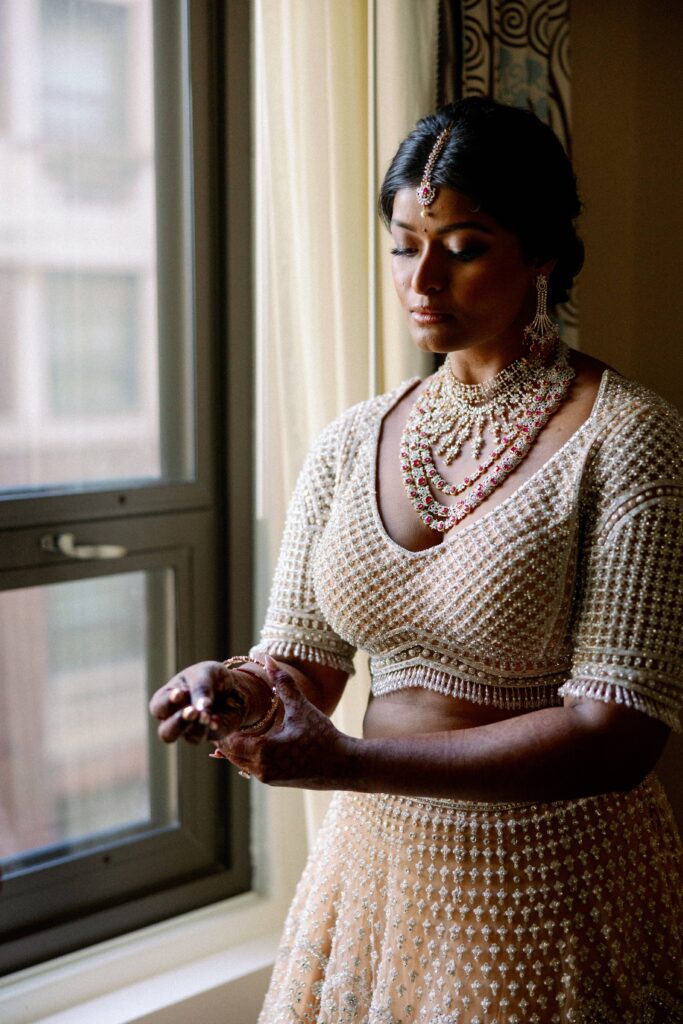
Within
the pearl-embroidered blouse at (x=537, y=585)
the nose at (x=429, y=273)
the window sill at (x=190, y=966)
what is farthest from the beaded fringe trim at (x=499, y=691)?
the window sill at (x=190, y=966)

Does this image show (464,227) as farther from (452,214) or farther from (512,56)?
(512,56)

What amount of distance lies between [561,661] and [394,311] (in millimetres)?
739

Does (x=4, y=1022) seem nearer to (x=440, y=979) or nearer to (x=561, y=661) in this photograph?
(x=440, y=979)

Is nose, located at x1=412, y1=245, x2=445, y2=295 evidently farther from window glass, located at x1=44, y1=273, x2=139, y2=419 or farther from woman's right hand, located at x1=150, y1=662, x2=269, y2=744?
window glass, located at x1=44, y1=273, x2=139, y2=419

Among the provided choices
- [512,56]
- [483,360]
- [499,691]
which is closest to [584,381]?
[483,360]

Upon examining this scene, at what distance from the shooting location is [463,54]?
168 cm

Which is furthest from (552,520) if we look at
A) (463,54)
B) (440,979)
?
(463,54)

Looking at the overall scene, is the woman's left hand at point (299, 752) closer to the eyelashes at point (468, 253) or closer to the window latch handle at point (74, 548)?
the eyelashes at point (468, 253)

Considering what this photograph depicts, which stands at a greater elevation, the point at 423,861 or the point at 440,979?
the point at 423,861

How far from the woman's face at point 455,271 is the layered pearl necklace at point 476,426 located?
2.9 inches

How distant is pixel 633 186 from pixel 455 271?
3.58 feet

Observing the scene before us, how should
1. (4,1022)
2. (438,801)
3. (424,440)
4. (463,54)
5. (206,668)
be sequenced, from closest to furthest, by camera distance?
(206,668) < (438,801) < (424,440) < (4,1022) < (463,54)

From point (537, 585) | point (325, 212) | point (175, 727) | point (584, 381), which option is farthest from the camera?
point (325, 212)

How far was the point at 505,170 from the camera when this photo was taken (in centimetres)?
115
